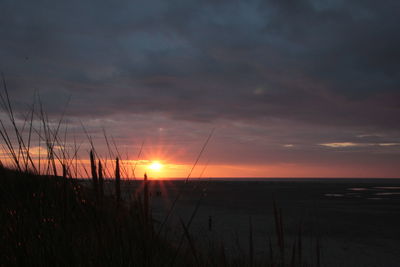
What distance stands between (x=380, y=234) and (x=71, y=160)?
85.3 ft

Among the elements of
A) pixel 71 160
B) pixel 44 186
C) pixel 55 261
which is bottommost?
pixel 55 261

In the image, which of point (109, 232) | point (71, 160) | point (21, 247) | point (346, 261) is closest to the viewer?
point (21, 247)

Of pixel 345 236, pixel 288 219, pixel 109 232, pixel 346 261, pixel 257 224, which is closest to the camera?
pixel 109 232

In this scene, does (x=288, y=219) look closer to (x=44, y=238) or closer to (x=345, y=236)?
(x=345, y=236)

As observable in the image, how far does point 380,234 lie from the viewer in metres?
24.3

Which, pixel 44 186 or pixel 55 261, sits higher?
pixel 44 186

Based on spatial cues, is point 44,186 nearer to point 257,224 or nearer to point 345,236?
point 345,236

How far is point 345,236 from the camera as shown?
23.3 metres

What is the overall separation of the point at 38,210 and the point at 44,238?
396 mm

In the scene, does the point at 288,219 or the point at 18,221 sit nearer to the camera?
the point at 18,221

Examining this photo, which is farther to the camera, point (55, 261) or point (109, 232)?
point (109, 232)

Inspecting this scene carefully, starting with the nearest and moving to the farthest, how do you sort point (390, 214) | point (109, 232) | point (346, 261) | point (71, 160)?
1. point (109, 232)
2. point (71, 160)
3. point (346, 261)
4. point (390, 214)

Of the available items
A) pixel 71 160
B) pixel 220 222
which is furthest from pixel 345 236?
pixel 71 160

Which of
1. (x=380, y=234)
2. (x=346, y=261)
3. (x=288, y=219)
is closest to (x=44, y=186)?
(x=346, y=261)
